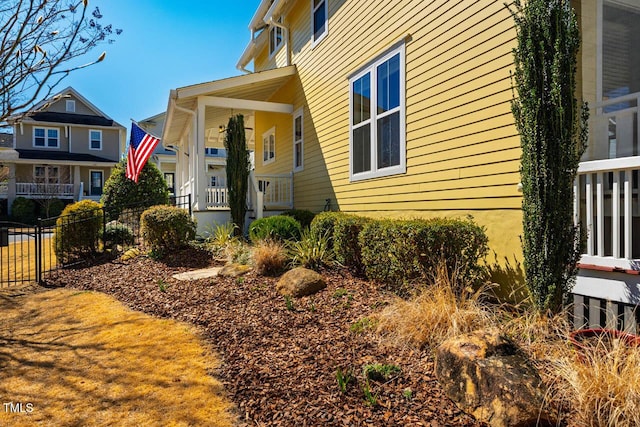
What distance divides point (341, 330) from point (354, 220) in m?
2.36

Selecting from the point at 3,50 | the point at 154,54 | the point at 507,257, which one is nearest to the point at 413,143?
the point at 507,257

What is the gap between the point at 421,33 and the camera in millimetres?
5945

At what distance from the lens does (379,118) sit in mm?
7090

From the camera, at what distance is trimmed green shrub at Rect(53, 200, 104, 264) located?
333 inches

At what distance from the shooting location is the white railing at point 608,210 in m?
3.28

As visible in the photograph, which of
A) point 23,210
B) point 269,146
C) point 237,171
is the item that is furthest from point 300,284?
point 23,210

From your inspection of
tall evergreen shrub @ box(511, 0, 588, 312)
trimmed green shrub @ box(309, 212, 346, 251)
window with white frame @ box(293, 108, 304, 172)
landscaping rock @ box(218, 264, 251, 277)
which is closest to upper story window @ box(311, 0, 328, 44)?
window with white frame @ box(293, 108, 304, 172)

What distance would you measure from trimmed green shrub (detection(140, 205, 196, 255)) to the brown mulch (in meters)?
1.71

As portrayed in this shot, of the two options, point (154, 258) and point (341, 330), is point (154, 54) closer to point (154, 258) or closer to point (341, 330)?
point (154, 258)

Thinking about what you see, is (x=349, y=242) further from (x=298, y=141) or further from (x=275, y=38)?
(x=275, y=38)

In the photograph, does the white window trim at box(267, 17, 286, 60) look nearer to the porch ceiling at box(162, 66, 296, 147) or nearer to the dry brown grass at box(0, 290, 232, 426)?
the porch ceiling at box(162, 66, 296, 147)

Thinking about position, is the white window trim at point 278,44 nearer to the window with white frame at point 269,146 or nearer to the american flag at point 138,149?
the window with white frame at point 269,146

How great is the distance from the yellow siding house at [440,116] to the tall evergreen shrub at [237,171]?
666mm

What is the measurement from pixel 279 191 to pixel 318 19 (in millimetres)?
4854
